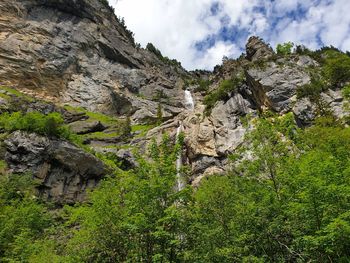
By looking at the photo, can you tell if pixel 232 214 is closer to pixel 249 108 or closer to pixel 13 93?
pixel 249 108

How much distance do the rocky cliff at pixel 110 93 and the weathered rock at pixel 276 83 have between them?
0.49 ft

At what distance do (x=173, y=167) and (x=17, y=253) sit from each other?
13.6 metres

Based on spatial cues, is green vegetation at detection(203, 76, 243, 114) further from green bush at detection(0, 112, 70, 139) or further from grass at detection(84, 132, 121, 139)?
green bush at detection(0, 112, 70, 139)

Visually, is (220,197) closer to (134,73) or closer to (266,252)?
(266,252)

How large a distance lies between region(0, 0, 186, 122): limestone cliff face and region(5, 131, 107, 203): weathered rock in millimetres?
34636

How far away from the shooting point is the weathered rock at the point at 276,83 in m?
50.7

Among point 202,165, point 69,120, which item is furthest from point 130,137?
point 202,165

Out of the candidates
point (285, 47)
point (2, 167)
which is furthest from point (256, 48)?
point (2, 167)

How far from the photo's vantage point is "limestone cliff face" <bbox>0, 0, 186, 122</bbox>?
77.4 metres

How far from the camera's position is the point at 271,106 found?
2037 inches

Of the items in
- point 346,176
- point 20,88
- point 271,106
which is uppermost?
point 20,88

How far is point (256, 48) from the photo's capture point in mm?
79062

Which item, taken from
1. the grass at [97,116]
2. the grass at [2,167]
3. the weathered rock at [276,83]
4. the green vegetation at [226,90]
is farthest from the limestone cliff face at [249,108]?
the grass at [2,167]

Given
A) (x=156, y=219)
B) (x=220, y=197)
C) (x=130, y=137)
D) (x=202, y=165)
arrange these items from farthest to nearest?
(x=130, y=137) → (x=202, y=165) → (x=220, y=197) → (x=156, y=219)
